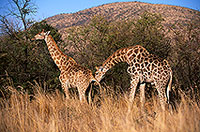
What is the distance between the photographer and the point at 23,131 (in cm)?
405

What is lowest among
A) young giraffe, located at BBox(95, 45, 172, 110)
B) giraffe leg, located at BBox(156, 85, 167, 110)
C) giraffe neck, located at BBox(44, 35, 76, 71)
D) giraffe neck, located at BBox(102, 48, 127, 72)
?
giraffe leg, located at BBox(156, 85, 167, 110)

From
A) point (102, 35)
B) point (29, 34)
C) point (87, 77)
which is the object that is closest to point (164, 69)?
point (87, 77)

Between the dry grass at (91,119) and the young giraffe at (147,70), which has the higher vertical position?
the young giraffe at (147,70)

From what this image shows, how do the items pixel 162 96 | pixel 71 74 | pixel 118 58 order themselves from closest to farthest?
1. pixel 162 96
2. pixel 118 58
3. pixel 71 74

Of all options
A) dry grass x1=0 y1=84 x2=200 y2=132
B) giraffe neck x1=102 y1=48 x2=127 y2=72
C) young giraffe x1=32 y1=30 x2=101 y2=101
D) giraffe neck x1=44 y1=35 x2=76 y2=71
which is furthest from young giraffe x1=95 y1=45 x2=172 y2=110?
giraffe neck x1=44 y1=35 x2=76 y2=71

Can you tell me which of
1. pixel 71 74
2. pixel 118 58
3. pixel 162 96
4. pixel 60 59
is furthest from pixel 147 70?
pixel 60 59

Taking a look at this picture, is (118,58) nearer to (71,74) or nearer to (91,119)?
(71,74)

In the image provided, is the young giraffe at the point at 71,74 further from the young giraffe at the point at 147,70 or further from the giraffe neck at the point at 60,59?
the young giraffe at the point at 147,70

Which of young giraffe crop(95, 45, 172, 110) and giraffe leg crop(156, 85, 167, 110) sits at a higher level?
young giraffe crop(95, 45, 172, 110)

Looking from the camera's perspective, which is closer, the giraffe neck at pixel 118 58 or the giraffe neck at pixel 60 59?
the giraffe neck at pixel 118 58

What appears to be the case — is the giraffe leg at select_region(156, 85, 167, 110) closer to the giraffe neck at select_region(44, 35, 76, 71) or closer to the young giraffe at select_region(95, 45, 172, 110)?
the young giraffe at select_region(95, 45, 172, 110)

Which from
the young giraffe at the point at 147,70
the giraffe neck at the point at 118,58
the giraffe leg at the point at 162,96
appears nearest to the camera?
the giraffe leg at the point at 162,96

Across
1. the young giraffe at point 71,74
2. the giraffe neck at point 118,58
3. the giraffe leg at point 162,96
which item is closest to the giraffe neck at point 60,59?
the young giraffe at point 71,74

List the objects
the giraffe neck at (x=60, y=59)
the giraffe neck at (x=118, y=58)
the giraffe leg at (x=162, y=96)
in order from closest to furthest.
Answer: the giraffe leg at (x=162, y=96)
the giraffe neck at (x=118, y=58)
the giraffe neck at (x=60, y=59)
